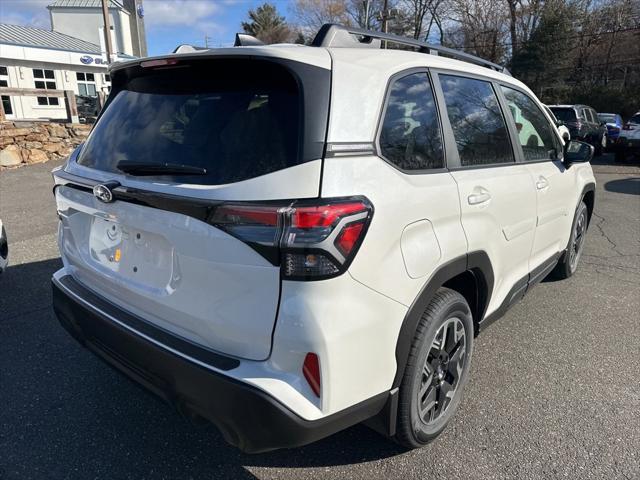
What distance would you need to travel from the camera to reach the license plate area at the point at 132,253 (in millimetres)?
1926

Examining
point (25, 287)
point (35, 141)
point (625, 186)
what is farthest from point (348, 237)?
point (35, 141)

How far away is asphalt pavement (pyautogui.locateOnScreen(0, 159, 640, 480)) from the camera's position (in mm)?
2295

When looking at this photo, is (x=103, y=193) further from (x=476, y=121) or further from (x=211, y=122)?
(x=476, y=121)

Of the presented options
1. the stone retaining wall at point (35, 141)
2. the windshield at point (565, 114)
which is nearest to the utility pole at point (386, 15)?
the windshield at point (565, 114)

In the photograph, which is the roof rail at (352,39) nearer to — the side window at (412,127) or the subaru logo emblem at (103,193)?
the side window at (412,127)

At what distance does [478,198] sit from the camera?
244 cm

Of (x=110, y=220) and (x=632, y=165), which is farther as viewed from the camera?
(x=632, y=165)

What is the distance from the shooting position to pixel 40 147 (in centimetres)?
1239

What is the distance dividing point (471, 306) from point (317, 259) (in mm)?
1451

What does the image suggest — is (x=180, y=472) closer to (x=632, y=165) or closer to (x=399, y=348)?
(x=399, y=348)

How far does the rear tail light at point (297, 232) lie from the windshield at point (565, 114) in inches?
624

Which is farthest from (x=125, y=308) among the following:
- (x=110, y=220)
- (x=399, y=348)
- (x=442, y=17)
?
(x=442, y=17)

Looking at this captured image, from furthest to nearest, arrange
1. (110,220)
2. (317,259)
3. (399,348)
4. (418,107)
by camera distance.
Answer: (418,107) → (110,220) → (399,348) → (317,259)

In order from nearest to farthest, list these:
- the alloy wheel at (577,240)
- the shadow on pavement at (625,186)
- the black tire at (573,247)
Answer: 1. the black tire at (573,247)
2. the alloy wheel at (577,240)
3. the shadow on pavement at (625,186)
